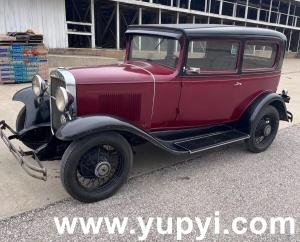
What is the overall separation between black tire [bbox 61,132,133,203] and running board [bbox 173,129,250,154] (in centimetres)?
88

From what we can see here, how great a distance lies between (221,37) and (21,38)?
6.86 m

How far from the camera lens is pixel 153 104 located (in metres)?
4.01

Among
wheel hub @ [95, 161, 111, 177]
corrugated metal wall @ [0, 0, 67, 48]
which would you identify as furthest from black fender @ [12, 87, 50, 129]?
corrugated metal wall @ [0, 0, 67, 48]

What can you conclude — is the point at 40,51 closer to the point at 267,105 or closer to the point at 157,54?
the point at 157,54

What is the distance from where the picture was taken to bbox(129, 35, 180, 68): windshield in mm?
4164

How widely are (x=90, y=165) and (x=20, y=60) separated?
6.91 meters

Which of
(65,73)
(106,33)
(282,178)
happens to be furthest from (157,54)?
(106,33)

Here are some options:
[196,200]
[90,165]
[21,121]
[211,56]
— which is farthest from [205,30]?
[21,121]

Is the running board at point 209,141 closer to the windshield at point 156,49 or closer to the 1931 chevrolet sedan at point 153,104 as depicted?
the 1931 chevrolet sedan at point 153,104

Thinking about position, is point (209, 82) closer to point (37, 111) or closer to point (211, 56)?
point (211, 56)

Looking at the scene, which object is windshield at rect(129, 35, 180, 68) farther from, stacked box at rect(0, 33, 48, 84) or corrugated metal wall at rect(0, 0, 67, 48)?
corrugated metal wall at rect(0, 0, 67, 48)

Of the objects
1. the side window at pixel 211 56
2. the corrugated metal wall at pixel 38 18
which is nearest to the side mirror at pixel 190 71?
the side window at pixel 211 56

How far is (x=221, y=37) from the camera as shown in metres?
4.34

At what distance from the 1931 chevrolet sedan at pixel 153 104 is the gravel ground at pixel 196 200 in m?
0.27
